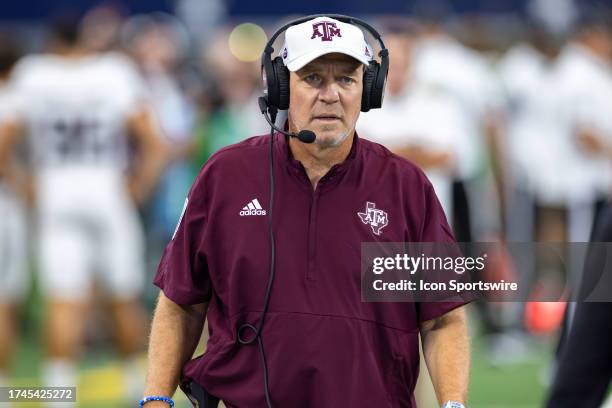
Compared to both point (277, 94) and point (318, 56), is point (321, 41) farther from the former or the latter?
point (277, 94)

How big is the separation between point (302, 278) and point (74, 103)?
5252 millimetres

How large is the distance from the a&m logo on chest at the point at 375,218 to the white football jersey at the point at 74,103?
5.17 meters

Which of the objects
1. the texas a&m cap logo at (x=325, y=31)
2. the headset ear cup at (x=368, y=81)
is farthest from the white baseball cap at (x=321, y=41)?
the headset ear cup at (x=368, y=81)

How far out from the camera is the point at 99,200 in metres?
9.34

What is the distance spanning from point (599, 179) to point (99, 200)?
4128mm

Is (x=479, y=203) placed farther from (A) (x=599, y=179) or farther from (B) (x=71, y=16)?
(B) (x=71, y=16)

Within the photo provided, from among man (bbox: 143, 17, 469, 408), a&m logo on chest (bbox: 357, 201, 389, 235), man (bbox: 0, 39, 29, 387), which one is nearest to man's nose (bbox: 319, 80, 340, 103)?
man (bbox: 143, 17, 469, 408)

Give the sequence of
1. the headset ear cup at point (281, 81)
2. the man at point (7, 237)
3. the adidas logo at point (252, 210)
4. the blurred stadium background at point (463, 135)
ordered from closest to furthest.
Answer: the adidas logo at point (252, 210), the headset ear cup at point (281, 81), the blurred stadium background at point (463, 135), the man at point (7, 237)

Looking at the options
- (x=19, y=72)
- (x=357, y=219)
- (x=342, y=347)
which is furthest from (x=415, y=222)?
(x=19, y=72)

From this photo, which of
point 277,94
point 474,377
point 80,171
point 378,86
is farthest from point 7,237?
point 378,86

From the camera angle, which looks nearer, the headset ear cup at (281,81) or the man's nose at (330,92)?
the man's nose at (330,92)

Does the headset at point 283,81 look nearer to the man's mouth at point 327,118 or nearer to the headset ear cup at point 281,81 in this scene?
the headset ear cup at point 281,81

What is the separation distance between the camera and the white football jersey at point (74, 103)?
895 cm

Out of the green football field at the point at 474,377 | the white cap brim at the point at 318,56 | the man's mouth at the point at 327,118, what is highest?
the white cap brim at the point at 318,56
